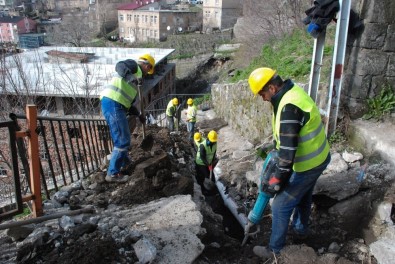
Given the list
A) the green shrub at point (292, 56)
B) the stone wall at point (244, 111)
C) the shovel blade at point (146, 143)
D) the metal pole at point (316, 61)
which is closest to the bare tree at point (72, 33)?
the stone wall at point (244, 111)

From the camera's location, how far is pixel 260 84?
10.3ft

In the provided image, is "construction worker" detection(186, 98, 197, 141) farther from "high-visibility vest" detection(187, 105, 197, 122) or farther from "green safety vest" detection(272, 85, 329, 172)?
"green safety vest" detection(272, 85, 329, 172)

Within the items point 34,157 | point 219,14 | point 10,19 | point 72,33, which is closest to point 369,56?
point 34,157

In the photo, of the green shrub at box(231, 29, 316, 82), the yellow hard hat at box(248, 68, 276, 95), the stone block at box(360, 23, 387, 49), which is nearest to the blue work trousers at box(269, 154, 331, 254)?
the yellow hard hat at box(248, 68, 276, 95)

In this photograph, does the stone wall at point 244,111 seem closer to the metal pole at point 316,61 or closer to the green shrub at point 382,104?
the metal pole at point 316,61

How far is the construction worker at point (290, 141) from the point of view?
9.87 ft

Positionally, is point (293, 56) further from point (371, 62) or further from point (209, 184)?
point (209, 184)

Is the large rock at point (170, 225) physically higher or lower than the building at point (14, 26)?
lower

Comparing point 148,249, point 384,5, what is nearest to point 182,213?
point 148,249

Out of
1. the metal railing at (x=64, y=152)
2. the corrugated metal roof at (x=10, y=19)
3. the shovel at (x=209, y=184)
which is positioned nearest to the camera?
the metal railing at (x=64, y=152)

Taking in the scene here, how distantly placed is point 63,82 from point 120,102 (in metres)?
12.0

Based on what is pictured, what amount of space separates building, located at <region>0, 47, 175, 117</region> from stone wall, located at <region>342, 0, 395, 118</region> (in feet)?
35.6

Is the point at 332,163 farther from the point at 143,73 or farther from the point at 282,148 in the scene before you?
the point at 143,73

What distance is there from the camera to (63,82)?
15.4 m
